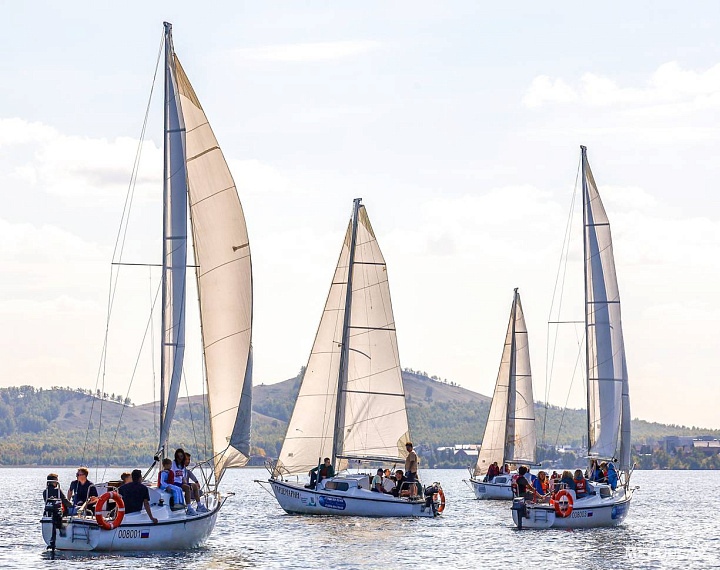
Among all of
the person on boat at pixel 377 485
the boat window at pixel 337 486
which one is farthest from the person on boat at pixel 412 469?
the boat window at pixel 337 486

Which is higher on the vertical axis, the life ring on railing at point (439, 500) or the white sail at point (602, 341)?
the white sail at point (602, 341)

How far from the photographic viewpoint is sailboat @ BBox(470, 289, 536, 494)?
77.9 meters

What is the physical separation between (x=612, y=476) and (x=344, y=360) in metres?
11.3

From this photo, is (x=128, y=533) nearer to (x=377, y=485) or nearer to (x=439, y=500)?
(x=377, y=485)

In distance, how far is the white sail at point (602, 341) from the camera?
54719 mm

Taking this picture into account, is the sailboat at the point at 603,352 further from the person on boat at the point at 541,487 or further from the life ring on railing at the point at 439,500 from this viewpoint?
the life ring on railing at the point at 439,500

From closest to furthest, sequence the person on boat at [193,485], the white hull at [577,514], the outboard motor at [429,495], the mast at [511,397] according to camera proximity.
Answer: the person on boat at [193,485], the white hull at [577,514], the outboard motor at [429,495], the mast at [511,397]

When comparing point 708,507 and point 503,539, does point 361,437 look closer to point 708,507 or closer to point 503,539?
point 503,539

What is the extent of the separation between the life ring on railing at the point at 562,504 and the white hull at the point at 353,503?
6.94 meters

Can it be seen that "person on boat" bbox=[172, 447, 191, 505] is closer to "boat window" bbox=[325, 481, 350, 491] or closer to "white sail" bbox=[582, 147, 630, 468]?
"boat window" bbox=[325, 481, 350, 491]

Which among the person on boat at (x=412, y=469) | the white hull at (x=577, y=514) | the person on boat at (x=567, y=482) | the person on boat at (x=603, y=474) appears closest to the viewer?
the white hull at (x=577, y=514)

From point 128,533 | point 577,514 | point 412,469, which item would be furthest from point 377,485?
point 128,533

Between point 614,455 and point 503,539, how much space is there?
25.4 feet

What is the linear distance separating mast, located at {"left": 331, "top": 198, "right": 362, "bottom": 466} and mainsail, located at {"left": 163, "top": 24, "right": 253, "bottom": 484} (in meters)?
16.7
